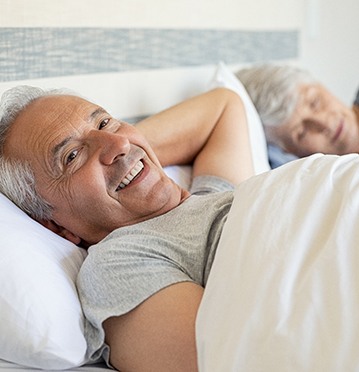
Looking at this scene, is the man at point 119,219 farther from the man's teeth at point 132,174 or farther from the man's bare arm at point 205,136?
the man's bare arm at point 205,136

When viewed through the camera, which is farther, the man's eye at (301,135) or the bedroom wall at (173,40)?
the man's eye at (301,135)

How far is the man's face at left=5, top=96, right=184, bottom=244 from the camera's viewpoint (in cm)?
135

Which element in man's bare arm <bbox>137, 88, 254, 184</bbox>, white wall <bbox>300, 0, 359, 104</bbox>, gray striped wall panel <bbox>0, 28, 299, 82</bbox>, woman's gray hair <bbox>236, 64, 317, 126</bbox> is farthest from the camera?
white wall <bbox>300, 0, 359, 104</bbox>

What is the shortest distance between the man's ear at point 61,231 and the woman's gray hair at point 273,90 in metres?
1.11

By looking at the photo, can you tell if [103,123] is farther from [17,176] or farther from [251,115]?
[251,115]

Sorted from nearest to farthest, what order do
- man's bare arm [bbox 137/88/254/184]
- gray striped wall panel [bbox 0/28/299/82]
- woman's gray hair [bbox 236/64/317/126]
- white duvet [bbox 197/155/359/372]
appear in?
1. white duvet [bbox 197/155/359/372]
2. gray striped wall panel [bbox 0/28/299/82]
3. man's bare arm [bbox 137/88/254/184]
4. woman's gray hair [bbox 236/64/317/126]

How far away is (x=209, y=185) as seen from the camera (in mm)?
1655

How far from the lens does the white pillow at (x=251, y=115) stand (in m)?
2.07

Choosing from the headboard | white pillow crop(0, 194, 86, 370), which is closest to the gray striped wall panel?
the headboard

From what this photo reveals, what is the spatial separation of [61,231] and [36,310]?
1.02 feet

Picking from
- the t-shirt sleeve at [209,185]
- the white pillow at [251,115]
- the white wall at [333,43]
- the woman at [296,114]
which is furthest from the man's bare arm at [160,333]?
the white wall at [333,43]

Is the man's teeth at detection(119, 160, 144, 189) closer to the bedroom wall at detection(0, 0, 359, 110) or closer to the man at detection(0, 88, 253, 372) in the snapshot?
the man at detection(0, 88, 253, 372)

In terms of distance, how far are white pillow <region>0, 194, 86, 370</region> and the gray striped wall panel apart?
1.66ft

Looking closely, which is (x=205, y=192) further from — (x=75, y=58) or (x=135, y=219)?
(x=75, y=58)
